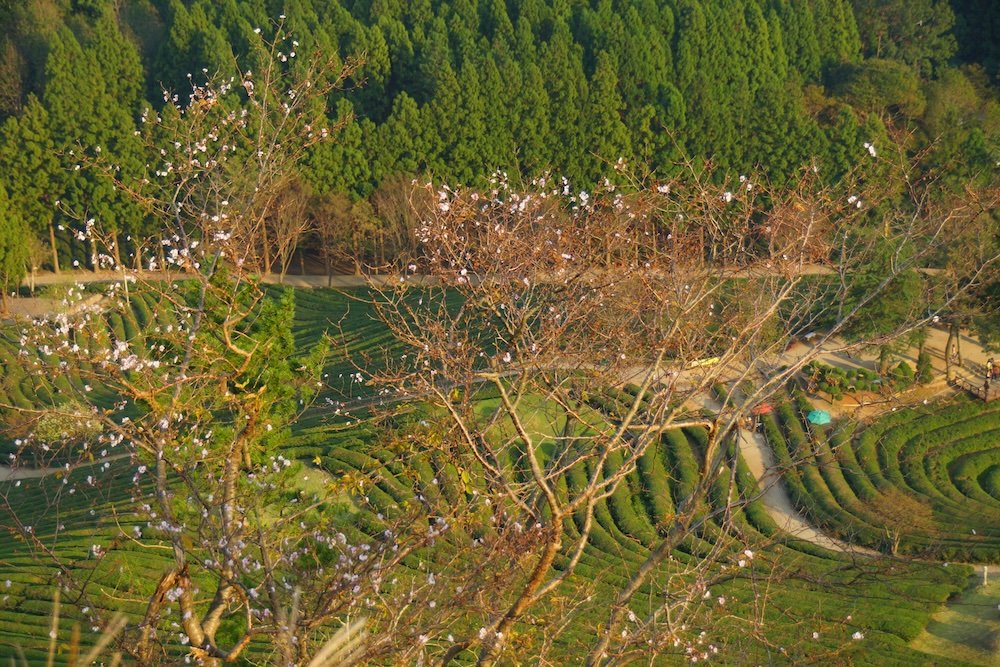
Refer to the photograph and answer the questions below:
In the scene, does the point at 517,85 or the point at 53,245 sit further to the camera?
the point at 517,85

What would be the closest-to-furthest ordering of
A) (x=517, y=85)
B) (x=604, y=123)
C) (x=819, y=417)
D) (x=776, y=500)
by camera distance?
(x=776, y=500), (x=819, y=417), (x=604, y=123), (x=517, y=85)

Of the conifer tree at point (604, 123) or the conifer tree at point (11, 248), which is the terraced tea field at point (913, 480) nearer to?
the conifer tree at point (604, 123)

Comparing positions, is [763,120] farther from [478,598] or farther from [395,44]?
[478,598]

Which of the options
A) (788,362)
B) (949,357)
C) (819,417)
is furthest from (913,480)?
(949,357)

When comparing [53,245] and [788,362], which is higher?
[788,362]

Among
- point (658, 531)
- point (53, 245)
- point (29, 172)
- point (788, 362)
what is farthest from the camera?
point (53, 245)

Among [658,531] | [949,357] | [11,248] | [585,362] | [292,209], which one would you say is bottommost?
[949,357]

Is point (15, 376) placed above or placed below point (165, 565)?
below

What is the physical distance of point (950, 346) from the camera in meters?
37.6

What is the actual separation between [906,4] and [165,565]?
58.2 m

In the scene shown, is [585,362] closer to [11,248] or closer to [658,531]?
[658,531]

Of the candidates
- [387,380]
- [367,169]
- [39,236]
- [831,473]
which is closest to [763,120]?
[367,169]

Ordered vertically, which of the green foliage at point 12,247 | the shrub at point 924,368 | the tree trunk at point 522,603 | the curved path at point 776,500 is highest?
the tree trunk at point 522,603

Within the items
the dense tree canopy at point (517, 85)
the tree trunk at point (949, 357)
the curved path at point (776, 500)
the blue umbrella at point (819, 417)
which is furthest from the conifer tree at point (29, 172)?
the tree trunk at point (949, 357)
